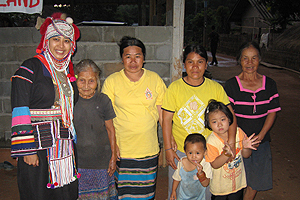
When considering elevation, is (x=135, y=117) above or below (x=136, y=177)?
above

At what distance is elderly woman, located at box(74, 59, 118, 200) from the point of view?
8.26ft

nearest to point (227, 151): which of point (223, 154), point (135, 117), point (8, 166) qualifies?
point (223, 154)

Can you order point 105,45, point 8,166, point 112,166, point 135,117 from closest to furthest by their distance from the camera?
point 135,117
point 112,166
point 105,45
point 8,166

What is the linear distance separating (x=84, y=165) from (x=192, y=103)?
50.1 inches

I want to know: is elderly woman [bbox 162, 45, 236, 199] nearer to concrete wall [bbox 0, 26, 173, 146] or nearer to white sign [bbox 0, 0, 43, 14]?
concrete wall [bbox 0, 26, 173, 146]

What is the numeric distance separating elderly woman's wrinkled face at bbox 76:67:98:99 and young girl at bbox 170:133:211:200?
3.45 feet

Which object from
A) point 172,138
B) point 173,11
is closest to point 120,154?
point 172,138

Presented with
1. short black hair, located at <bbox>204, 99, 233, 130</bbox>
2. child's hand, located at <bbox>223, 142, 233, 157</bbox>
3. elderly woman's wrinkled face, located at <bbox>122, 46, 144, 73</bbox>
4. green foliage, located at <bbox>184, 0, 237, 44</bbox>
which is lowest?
child's hand, located at <bbox>223, 142, 233, 157</bbox>

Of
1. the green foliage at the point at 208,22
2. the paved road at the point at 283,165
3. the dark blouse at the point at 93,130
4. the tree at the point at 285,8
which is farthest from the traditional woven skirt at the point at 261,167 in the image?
the green foliage at the point at 208,22

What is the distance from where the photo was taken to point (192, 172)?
2.47 m

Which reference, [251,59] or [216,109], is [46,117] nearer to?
[216,109]

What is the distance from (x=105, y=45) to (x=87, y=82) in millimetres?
1300

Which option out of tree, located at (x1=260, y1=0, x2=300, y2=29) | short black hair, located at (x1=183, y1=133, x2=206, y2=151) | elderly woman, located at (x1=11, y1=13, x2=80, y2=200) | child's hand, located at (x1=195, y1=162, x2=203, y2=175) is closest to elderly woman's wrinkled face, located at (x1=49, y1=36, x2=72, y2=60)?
elderly woman, located at (x1=11, y1=13, x2=80, y2=200)

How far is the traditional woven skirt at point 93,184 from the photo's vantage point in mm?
2635
